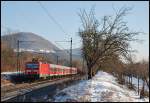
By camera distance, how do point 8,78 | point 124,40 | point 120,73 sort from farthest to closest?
point 120,73, point 8,78, point 124,40

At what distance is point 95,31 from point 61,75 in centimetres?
3288

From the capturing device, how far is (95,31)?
4206cm

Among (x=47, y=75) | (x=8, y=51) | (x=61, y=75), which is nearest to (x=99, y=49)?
(x=47, y=75)

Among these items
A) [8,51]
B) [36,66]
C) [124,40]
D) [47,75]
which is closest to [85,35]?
[124,40]

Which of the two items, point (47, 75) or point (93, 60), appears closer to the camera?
point (93, 60)

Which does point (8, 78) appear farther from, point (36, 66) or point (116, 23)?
point (116, 23)

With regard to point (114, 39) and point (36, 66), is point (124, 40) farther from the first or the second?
point (36, 66)

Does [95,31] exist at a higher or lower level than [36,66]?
higher

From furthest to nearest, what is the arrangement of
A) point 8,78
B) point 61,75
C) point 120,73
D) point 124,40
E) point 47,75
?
point 61,75 → point 120,73 → point 47,75 → point 8,78 → point 124,40

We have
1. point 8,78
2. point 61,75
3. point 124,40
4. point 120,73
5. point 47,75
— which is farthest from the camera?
point 61,75

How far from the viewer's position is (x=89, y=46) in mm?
41750

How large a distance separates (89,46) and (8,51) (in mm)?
38614

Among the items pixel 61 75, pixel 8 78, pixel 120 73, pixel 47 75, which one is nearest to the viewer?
pixel 8 78

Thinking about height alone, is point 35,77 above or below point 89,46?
below
